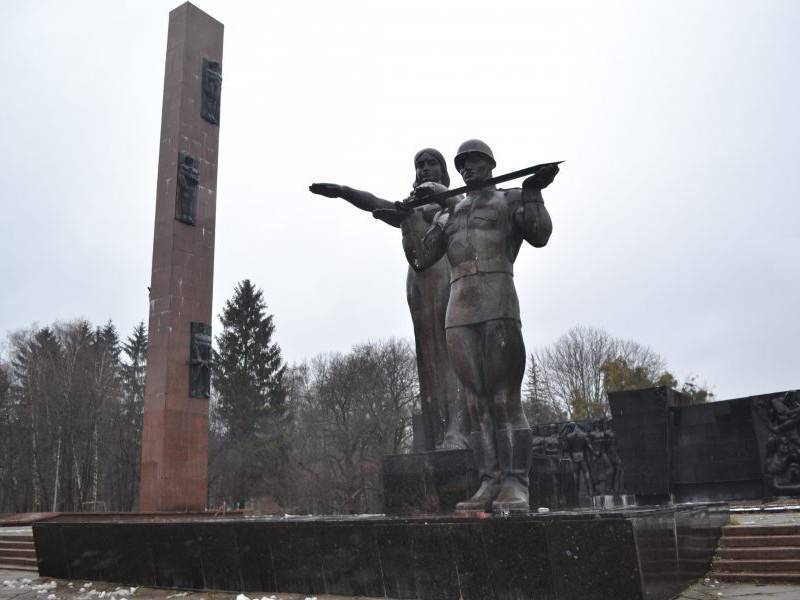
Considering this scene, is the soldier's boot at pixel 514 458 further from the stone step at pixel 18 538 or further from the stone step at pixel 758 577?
the stone step at pixel 18 538

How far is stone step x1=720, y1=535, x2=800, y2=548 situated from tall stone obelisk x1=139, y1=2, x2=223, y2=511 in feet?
44.0

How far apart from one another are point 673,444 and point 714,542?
1217 centimetres

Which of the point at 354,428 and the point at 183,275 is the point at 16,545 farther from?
the point at 354,428

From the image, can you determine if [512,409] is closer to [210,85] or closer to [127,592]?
[127,592]

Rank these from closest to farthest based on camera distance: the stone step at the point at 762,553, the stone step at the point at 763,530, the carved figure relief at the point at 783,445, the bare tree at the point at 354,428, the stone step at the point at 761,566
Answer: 1. the stone step at the point at 761,566
2. the stone step at the point at 762,553
3. the stone step at the point at 763,530
4. the carved figure relief at the point at 783,445
5. the bare tree at the point at 354,428

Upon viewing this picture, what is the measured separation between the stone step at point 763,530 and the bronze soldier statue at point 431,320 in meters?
3.12

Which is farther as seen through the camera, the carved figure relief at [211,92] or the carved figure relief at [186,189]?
the carved figure relief at [211,92]

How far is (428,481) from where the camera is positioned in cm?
573

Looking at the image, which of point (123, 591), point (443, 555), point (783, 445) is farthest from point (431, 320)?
point (783, 445)

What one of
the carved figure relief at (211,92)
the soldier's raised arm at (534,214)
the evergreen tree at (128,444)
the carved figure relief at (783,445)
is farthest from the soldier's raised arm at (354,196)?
the evergreen tree at (128,444)

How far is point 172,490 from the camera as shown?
1647 cm

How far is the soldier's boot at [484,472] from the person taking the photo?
4836 millimetres

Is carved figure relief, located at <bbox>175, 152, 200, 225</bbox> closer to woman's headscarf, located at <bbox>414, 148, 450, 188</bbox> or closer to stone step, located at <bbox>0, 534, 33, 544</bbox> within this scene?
stone step, located at <bbox>0, 534, 33, 544</bbox>

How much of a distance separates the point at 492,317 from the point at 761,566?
3563mm
